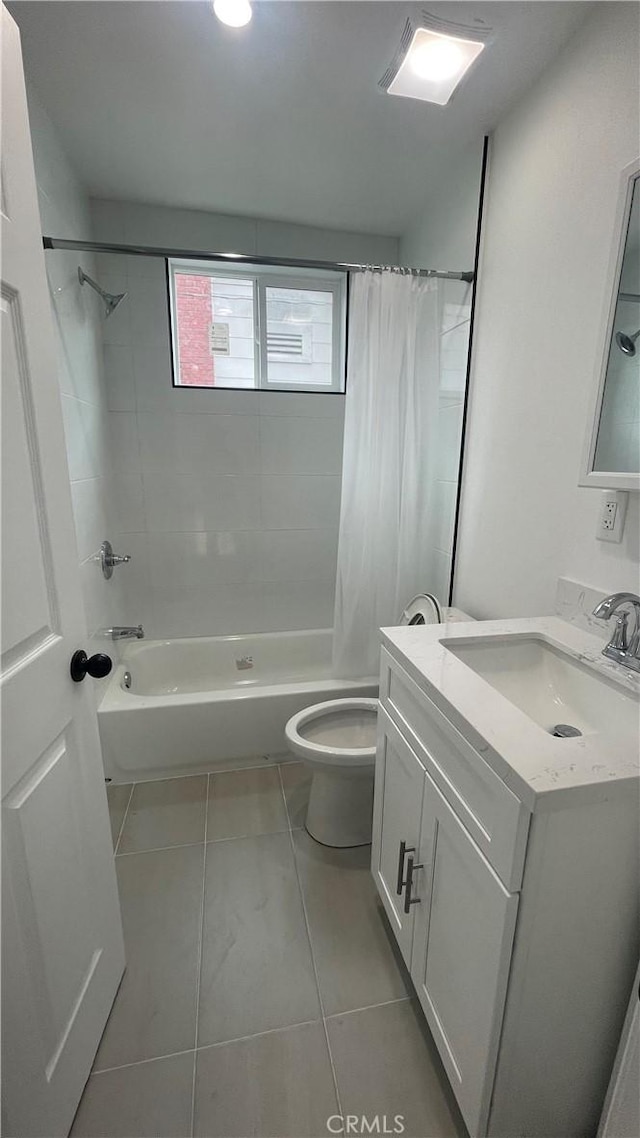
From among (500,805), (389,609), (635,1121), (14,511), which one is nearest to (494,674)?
(500,805)

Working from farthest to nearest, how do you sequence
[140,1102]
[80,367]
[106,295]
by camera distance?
[106,295] → [80,367] → [140,1102]

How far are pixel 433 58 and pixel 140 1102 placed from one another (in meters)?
2.67

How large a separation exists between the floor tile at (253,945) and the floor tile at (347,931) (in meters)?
0.04

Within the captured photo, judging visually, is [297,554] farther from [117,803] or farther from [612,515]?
[612,515]

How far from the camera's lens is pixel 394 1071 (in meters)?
1.03

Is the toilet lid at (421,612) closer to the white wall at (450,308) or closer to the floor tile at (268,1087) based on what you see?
A: the white wall at (450,308)

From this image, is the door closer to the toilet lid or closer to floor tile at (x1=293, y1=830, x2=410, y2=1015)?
floor tile at (x1=293, y1=830, x2=410, y2=1015)

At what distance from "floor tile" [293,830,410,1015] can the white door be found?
59 cm

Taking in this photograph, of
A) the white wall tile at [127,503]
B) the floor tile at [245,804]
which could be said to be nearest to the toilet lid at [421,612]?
the floor tile at [245,804]

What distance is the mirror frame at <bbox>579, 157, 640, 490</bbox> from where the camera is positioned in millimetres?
1010

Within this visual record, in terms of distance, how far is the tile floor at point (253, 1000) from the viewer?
971 millimetres

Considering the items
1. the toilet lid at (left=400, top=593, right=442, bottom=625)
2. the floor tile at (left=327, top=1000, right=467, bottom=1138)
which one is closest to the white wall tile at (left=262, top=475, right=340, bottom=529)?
the toilet lid at (left=400, top=593, right=442, bottom=625)

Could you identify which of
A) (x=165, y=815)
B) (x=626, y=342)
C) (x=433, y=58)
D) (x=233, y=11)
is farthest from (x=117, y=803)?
(x=433, y=58)

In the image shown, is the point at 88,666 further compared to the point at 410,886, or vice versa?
the point at 410,886
